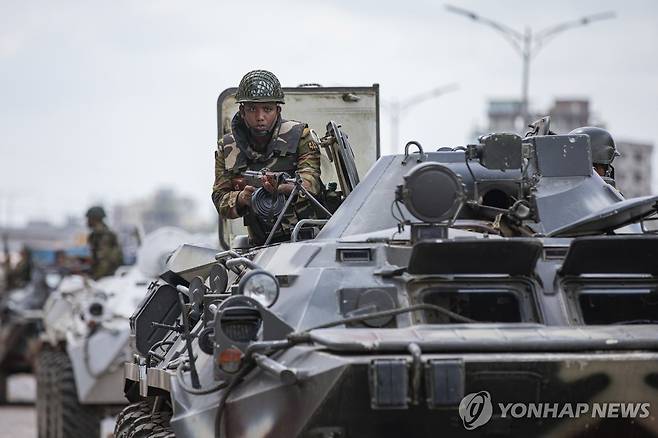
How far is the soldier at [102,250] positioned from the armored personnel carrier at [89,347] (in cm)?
171

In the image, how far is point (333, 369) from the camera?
7582 millimetres

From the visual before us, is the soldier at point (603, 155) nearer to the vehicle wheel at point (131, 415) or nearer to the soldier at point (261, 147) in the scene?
the soldier at point (261, 147)

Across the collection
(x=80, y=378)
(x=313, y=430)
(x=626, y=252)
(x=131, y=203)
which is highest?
(x=626, y=252)

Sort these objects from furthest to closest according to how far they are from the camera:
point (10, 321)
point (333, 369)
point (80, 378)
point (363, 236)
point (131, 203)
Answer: point (131, 203) < point (10, 321) < point (80, 378) < point (363, 236) < point (333, 369)

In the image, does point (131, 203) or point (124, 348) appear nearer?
point (124, 348)

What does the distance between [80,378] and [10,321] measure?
9399mm

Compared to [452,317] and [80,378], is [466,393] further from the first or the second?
[80,378]

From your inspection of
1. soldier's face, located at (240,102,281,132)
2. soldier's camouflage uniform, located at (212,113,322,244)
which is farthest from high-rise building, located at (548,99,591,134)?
soldier's face, located at (240,102,281,132)

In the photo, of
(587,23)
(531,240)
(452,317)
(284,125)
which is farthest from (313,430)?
(587,23)

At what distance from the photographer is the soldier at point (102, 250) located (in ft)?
77.5

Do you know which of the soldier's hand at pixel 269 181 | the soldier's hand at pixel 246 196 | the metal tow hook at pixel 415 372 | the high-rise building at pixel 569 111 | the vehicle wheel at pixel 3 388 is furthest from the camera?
the high-rise building at pixel 569 111

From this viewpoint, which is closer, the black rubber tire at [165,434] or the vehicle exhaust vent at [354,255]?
the vehicle exhaust vent at [354,255]

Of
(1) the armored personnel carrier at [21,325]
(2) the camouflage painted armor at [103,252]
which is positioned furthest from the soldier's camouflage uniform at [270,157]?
(1) the armored personnel carrier at [21,325]

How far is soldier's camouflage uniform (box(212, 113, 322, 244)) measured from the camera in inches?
437
